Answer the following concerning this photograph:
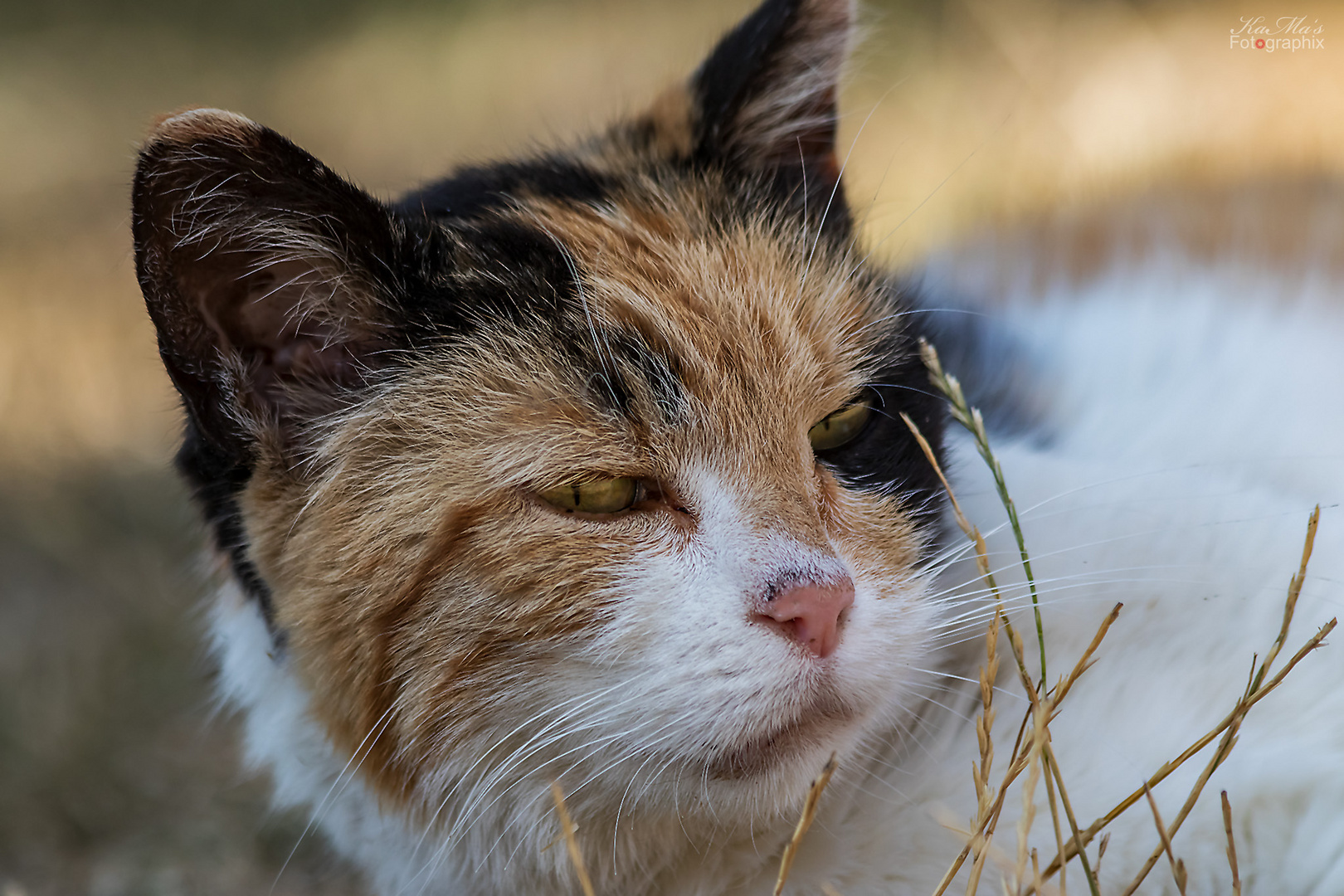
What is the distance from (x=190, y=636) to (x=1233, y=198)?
3.32 m

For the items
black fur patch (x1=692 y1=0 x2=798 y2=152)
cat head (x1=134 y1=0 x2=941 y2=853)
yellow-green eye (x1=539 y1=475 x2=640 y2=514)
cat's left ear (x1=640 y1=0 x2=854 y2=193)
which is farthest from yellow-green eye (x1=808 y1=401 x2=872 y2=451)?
black fur patch (x1=692 y1=0 x2=798 y2=152)

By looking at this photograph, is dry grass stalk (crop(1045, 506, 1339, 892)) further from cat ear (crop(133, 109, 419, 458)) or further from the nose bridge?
cat ear (crop(133, 109, 419, 458))

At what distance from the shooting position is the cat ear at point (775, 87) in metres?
1.72

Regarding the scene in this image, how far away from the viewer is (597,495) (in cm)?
138

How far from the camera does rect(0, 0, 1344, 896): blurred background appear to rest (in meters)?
2.63

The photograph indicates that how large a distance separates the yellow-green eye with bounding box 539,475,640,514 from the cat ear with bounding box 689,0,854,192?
0.69 metres

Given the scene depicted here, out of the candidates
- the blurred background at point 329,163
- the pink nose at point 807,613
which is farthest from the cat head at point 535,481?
the blurred background at point 329,163

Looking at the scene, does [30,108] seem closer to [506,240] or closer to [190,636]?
[190,636]

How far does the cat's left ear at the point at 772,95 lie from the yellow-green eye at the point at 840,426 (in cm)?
44

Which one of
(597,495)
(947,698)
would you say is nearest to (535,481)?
(597,495)

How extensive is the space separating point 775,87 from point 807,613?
3.23ft

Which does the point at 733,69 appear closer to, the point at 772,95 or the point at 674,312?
the point at 772,95

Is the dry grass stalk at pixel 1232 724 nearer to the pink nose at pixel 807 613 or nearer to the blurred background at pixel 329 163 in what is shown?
the pink nose at pixel 807 613

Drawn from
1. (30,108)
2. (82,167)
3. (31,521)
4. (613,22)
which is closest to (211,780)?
(31,521)
